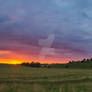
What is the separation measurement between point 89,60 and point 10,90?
108m

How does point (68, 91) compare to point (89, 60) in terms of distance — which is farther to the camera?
point (89, 60)

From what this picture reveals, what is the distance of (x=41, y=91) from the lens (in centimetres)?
1257

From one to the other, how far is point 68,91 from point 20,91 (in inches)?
146

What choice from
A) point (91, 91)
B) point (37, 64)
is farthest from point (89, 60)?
point (91, 91)

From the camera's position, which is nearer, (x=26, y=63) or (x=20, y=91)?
(x=20, y=91)

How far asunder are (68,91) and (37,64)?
77.7 meters

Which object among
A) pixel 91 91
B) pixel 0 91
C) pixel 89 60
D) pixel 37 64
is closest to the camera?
pixel 0 91

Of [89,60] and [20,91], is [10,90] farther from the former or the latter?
[89,60]

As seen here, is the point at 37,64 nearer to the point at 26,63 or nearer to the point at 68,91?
the point at 26,63

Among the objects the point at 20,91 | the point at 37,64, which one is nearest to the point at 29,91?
the point at 20,91

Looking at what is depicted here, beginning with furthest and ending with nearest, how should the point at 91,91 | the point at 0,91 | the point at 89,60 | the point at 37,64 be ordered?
1. the point at 89,60
2. the point at 37,64
3. the point at 91,91
4. the point at 0,91

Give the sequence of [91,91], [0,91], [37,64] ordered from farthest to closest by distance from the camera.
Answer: [37,64] → [91,91] → [0,91]

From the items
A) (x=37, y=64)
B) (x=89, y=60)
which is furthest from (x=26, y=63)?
(x=89, y=60)

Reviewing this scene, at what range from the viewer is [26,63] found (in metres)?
90.9
